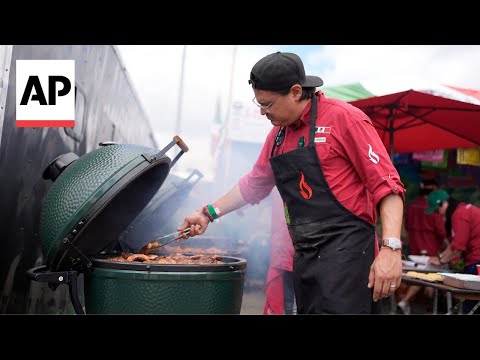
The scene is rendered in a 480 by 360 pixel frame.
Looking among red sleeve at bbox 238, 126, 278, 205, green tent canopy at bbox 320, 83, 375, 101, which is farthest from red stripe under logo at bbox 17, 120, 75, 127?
green tent canopy at bbox 320, 83, 375, 101

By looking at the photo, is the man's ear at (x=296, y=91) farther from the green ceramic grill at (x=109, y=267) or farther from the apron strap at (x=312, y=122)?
the green ceramic grill at (x=109, y=267)

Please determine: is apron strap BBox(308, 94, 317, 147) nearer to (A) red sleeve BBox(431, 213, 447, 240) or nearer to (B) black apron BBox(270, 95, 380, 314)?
(B) black apron BBox(270, 95, 380, 314)

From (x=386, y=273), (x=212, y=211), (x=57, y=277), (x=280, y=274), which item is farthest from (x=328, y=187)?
(x=280, y=274)

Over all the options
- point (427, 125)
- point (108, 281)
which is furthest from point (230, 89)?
point (108, 281)

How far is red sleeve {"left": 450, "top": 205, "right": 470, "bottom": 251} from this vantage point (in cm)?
570

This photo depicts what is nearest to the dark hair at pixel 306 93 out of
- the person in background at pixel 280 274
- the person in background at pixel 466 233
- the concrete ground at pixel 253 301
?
the person in background at pixel 280 274

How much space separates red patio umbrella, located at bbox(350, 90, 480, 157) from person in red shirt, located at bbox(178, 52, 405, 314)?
3078 mm

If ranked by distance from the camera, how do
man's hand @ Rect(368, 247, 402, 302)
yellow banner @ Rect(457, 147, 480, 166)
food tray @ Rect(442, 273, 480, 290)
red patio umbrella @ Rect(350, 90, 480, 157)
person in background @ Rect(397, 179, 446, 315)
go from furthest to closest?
person in background @ Rect(397, 179, 446, 315) → yellow banner @ Rect(457, 147, 480, 166) → red patio umbrella @ Rect(350, 90, 480, 157) → food tray @ Rect(442, 273, 480, 290) → man's hand @ Rect(368, 247, 402, 302)

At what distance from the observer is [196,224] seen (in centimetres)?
293

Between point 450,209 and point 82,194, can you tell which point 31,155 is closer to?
point 82,194

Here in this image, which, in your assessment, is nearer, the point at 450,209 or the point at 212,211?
the point at 212,211

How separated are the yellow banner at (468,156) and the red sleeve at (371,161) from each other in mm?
5546

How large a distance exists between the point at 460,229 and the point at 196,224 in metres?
4.16
